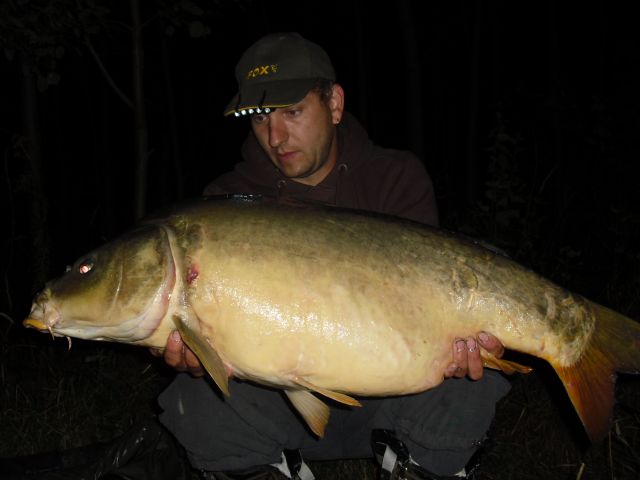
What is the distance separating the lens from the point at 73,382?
2.91m

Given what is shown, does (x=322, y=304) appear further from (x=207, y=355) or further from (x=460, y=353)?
(x=460, y=353)

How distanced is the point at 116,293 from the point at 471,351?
3.29 ft

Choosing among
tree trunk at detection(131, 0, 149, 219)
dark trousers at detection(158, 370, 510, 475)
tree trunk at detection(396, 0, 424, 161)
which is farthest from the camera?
tree trunk at detection(396, 0, 424, 161)

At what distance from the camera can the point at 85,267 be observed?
62.6 inches

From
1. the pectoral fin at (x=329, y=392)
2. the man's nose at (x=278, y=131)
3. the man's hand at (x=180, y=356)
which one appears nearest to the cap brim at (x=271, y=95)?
the man's nose at (x=278, y=131)

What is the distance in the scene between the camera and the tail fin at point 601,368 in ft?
5.19

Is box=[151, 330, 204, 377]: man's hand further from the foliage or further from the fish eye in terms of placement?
the foliage

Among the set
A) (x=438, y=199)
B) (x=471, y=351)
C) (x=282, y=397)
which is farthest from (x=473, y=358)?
(x=438, y=199)

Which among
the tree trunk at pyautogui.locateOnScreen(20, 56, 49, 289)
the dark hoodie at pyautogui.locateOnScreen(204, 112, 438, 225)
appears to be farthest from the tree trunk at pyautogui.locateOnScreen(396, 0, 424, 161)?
the dark hoodie at pyautogui.locateOnScreen(204, 112, 438, 225)

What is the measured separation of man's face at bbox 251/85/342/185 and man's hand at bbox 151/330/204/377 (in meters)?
0.86

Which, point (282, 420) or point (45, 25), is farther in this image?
point (45, 25)

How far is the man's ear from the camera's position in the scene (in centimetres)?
229

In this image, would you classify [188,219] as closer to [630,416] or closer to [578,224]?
[630,416]

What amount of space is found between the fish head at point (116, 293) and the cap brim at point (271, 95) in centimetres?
70
